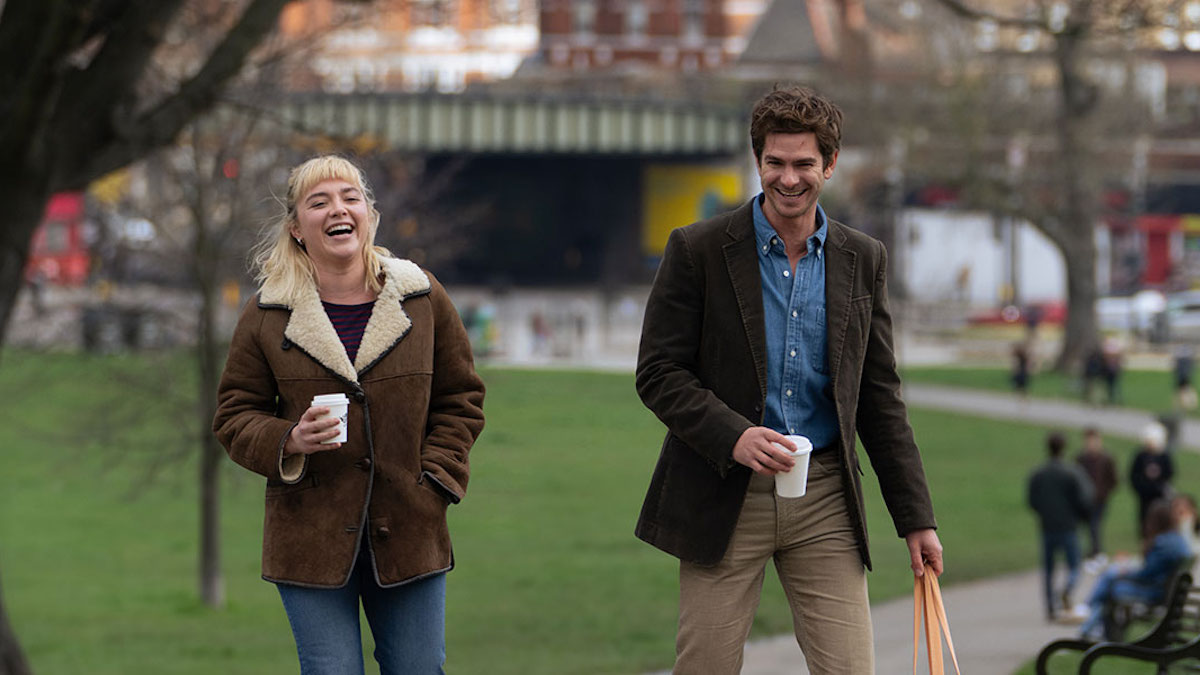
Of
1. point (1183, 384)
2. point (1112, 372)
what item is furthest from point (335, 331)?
point (1112, 372)

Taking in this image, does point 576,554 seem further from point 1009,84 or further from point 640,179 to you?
point 640,179

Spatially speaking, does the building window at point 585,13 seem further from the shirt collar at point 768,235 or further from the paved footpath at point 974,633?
the shirt collar at point 768,235

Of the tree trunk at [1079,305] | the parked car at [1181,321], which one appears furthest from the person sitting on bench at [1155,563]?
the parked car at [1181,321]

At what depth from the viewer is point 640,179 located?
7150 centimetres

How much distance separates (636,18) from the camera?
8006cm

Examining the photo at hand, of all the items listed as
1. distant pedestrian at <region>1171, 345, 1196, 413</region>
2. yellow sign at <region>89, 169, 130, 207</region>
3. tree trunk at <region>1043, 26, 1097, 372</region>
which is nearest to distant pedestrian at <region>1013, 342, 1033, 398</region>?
distant pedestrian at <region>1171, 345, 1196, 413</region>

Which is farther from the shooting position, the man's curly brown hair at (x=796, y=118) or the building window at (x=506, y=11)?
the building window at (x=506, y=11)

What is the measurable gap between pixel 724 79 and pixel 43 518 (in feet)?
146

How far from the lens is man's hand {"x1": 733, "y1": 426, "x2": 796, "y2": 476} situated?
12.7 feet

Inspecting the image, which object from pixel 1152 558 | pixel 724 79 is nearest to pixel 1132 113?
pixel 724 79

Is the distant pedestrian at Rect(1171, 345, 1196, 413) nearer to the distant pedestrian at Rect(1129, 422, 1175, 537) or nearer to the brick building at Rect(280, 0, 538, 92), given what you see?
the brick building at Rect(280, 0, 538, 92)

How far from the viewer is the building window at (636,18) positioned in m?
79.8

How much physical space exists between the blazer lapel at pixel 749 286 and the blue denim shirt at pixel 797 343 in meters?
0.02

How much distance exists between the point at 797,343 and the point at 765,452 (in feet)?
1.18
